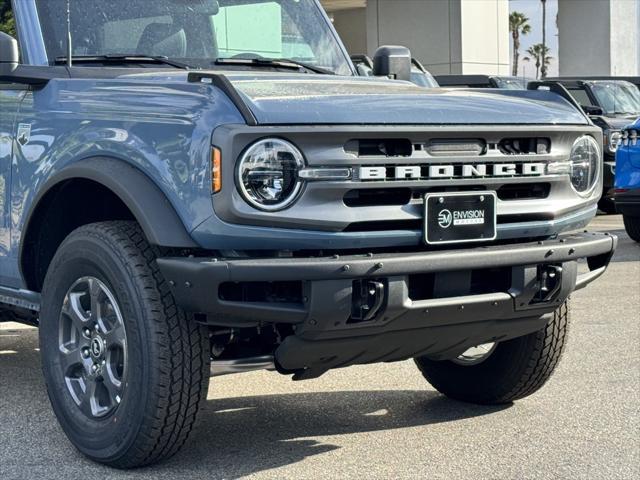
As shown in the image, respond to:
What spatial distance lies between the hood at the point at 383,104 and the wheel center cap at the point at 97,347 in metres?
1.10

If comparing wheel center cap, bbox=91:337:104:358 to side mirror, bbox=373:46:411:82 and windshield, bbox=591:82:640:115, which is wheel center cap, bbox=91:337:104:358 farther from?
windshield, bbox=591:82:640:115

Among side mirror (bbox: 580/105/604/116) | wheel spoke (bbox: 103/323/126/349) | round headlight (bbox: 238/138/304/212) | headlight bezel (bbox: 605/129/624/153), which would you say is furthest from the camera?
side mirror (bbox: 580/105/604/116)

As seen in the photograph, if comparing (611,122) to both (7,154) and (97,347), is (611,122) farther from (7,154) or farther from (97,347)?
(97,347)

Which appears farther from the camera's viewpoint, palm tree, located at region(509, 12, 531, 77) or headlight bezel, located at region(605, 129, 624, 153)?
palm tree, located at region(509, 12, 531, 77)

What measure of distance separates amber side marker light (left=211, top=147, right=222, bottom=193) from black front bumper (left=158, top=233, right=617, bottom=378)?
0.84 feet

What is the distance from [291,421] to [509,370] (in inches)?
38.8

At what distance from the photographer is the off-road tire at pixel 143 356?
4.04 metres

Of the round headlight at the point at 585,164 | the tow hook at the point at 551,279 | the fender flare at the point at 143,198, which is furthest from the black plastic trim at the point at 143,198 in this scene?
the round headlight at the point at 585,164

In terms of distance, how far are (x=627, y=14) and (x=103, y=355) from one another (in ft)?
121

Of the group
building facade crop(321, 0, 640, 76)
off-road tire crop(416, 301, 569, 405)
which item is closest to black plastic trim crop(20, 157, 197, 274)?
off-road tire crop(416, 301, 569, 405)

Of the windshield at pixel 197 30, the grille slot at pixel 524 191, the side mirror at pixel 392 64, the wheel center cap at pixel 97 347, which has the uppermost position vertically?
the windshield at pixel 197 30

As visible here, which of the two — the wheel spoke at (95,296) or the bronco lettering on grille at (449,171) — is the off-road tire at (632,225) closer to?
the bronco lettering on grille at (449,171)

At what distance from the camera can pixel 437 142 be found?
4.21 m

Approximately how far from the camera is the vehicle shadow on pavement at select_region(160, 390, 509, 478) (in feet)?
14.8
